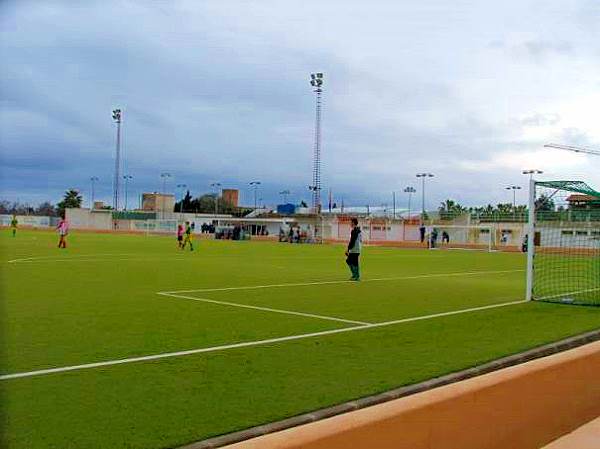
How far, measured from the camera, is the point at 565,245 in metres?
26.8

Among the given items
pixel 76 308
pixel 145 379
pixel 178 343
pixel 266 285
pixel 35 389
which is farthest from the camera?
pixel 266 285

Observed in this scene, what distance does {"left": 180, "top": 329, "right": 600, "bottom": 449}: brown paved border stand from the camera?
546cm

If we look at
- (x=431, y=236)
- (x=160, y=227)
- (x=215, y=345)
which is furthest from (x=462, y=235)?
(x=215, y=345)

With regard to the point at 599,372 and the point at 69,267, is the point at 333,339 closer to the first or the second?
the point at 599,372

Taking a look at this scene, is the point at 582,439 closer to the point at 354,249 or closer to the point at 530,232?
the point at 530,232

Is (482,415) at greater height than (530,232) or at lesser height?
lesser

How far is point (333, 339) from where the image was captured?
397 inches

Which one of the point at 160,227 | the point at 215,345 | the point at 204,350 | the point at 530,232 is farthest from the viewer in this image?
the point at 160,227

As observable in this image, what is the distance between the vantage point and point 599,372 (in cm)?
784

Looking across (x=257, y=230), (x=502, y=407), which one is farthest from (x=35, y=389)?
(x=257, y=230)

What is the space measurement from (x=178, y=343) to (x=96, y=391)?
266 cm

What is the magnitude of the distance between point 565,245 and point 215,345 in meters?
20.8

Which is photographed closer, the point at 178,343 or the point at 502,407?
the point at 502,407

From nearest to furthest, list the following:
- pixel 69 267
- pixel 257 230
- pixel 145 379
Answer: pixel 145 379 < pixel 69 267 < pixel 257 230
